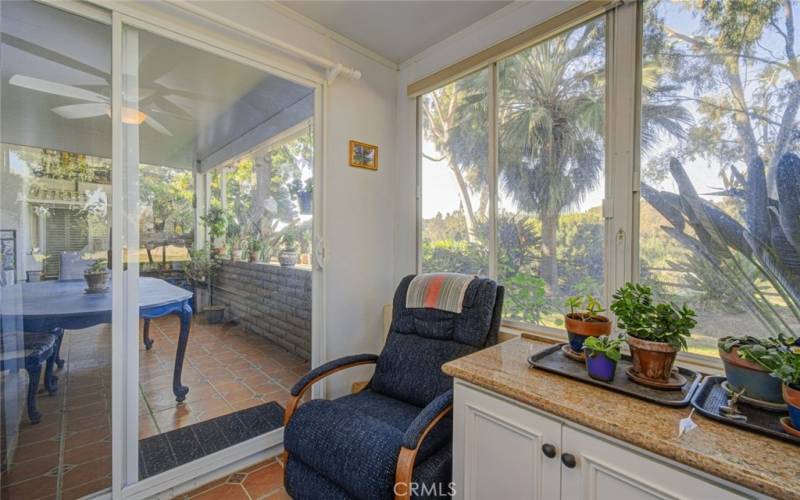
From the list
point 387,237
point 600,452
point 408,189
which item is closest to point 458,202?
point 408,189

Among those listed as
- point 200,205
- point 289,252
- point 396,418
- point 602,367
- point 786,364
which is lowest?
point 396,418

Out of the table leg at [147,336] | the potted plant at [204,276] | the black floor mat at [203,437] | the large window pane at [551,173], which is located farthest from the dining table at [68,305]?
the large window pane at [551,173]

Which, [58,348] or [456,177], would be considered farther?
[456,177]

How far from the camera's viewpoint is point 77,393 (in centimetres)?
146

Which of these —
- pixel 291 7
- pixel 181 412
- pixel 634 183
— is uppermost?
pixel 291 7

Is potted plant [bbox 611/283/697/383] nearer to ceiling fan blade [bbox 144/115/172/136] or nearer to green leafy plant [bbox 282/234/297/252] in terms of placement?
green leafy plant [bbox 282/234/297/252]

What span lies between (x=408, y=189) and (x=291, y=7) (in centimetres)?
131

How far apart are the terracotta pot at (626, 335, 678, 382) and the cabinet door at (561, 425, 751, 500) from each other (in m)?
0.33

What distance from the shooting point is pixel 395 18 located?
2016mm

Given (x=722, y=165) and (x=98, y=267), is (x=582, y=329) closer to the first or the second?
(x=722, y=165)

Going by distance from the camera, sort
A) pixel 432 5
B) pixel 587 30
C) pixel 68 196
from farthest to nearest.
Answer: pixel 432 5 → pixel 587 30 → pixel 68 196

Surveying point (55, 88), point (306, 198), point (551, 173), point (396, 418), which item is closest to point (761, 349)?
point (551, 173)

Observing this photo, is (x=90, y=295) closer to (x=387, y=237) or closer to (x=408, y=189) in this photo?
(x=387, y=237)

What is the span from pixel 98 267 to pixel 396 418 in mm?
1503
